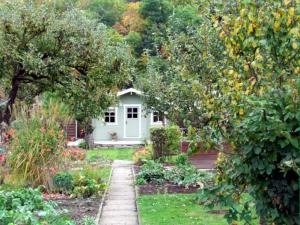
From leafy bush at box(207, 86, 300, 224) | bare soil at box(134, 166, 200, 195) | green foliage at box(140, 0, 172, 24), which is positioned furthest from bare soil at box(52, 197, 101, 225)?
green foliage at box(140, 0, 172, 24)

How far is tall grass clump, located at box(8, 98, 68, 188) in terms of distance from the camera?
10.6 meters

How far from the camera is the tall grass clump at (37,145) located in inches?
418

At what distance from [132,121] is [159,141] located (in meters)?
13.2

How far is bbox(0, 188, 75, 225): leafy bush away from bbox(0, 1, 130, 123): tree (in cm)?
425

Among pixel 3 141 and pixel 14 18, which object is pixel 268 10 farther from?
pixel 3 141

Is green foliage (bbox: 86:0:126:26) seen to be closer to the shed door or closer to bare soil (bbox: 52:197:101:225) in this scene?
the shed door

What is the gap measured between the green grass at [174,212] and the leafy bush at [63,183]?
1647mm

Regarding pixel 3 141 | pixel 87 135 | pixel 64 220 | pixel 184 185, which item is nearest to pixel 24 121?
pixel 3 141

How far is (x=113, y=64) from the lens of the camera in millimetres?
12523

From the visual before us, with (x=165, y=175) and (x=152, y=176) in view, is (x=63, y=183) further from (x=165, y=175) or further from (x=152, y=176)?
(x=165, y=175)

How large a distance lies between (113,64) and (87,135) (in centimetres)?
1448

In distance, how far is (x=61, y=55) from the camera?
1161 centimetres

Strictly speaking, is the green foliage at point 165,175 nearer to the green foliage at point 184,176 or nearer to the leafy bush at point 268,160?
the green foliage at point 184,176

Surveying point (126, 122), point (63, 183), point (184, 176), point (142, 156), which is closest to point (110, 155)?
point (142, 156)
